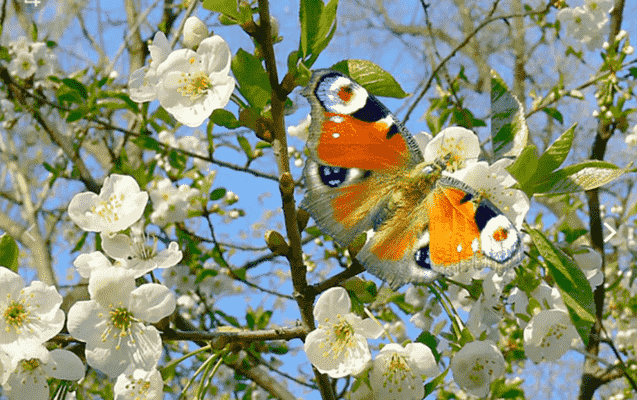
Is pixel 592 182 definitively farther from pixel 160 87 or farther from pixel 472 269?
pixel 160 87

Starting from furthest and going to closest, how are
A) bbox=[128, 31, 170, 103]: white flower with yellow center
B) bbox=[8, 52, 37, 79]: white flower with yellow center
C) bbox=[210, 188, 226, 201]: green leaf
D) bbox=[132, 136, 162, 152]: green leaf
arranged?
bbox=[8, 52, 37, 79]: white flower with yellow center, bbox=[210, 188, 226, 201]: green leaf, bbox=[132, 136, 162, 152]: green leaf, bbox=[128, 31, 170, 103]: white flower with yellow center

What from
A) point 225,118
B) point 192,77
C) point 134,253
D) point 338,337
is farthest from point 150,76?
point 338,337

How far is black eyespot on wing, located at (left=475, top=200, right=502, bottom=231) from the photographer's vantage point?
3.35 ft

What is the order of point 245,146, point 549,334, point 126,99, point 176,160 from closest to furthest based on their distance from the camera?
1. point 549,334
2. point 126,99
3. point 245,146
4. point 176,160

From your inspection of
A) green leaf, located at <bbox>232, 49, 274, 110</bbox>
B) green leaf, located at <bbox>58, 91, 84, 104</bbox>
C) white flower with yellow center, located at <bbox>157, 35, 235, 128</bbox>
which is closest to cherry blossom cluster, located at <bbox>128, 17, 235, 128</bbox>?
white flower with yellow center, located at <bbox>157, 35, 235, 128</bbox>

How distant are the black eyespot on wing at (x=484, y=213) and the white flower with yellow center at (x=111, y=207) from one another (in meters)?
0.68

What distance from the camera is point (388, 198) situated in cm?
125

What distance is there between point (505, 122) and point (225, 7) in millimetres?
598

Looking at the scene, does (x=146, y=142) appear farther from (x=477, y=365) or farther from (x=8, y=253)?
(x=477, y=365)

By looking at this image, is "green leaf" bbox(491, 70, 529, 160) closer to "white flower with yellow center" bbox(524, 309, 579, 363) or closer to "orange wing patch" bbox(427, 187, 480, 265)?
"orange wing patch" bbox(427, 187, 480, 265)

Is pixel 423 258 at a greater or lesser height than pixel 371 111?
lesser

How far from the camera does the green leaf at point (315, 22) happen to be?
3.48 feet

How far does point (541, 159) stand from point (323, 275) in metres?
2.68

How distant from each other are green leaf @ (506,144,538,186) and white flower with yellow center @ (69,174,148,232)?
0.74 m
